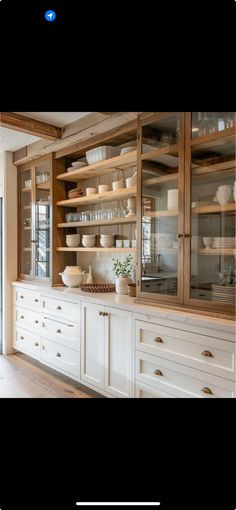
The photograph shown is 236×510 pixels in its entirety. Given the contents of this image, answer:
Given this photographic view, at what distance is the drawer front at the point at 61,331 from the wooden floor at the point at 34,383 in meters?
0.35

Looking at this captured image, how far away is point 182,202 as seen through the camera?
168 centimetres

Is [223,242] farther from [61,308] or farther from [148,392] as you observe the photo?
[61,308]

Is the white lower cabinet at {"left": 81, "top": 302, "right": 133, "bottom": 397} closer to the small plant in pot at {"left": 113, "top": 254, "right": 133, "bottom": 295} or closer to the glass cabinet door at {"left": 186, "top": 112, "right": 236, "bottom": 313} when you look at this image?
the small plant in pot at {"left": 113, "top": 254, "right": 133, "bottom": 295}

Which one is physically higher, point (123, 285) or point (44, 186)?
point (44, 186)

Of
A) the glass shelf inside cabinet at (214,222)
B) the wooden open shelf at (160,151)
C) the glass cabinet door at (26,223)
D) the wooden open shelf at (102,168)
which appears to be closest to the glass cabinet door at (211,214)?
the glass shelf inside cabinet at (214,222)

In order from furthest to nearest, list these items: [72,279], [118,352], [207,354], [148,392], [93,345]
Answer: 1. [72,279]
2. [93,345]
3. [118,352]
4. [148,392]
5. [207,354]

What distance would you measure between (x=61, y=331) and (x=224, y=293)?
4.94ft

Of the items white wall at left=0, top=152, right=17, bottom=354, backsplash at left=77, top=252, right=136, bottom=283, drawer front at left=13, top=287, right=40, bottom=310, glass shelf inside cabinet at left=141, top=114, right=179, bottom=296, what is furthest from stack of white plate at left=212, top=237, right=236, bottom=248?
white wall at left=0, top=152, right=17, bottom=354

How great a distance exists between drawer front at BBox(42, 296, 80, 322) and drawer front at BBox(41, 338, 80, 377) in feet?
0.86

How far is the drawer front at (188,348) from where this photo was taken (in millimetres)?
1436

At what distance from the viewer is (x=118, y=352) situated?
6.66 feet
